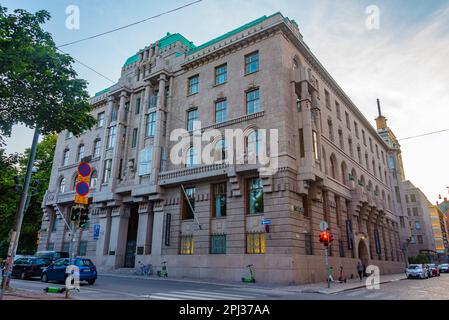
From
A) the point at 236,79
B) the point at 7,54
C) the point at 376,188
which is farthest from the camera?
the point at 376,188

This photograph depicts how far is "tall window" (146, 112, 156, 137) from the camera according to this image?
32.1m

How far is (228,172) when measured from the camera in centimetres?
2444

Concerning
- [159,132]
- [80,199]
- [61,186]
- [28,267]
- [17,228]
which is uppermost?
[159,132]

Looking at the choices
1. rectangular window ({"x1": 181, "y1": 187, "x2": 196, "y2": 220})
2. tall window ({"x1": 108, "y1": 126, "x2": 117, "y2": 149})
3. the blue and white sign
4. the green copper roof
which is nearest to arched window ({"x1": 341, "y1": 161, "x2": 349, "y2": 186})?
rectangular window ({"x1": 181, "y1": 187, "x2": 196, "y2": 220})

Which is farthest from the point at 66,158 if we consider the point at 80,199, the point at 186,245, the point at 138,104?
the point at 80,199

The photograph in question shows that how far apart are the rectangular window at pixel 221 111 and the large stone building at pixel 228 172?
11 cm

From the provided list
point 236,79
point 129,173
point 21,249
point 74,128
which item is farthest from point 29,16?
point 21,249

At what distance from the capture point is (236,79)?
28.3 m

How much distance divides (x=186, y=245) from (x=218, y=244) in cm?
328

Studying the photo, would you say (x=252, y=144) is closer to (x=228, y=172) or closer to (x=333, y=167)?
(x=228, y=172)

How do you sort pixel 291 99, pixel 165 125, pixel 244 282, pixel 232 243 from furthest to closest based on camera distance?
pixel 165 125 → pixel 291 99 → pixel 232 243 → pixel 244 282

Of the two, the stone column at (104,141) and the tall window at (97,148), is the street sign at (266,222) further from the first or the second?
the tall window at (97,148)

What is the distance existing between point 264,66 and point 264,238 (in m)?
14.0

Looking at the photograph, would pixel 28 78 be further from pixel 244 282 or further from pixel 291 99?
pixel 291 99
